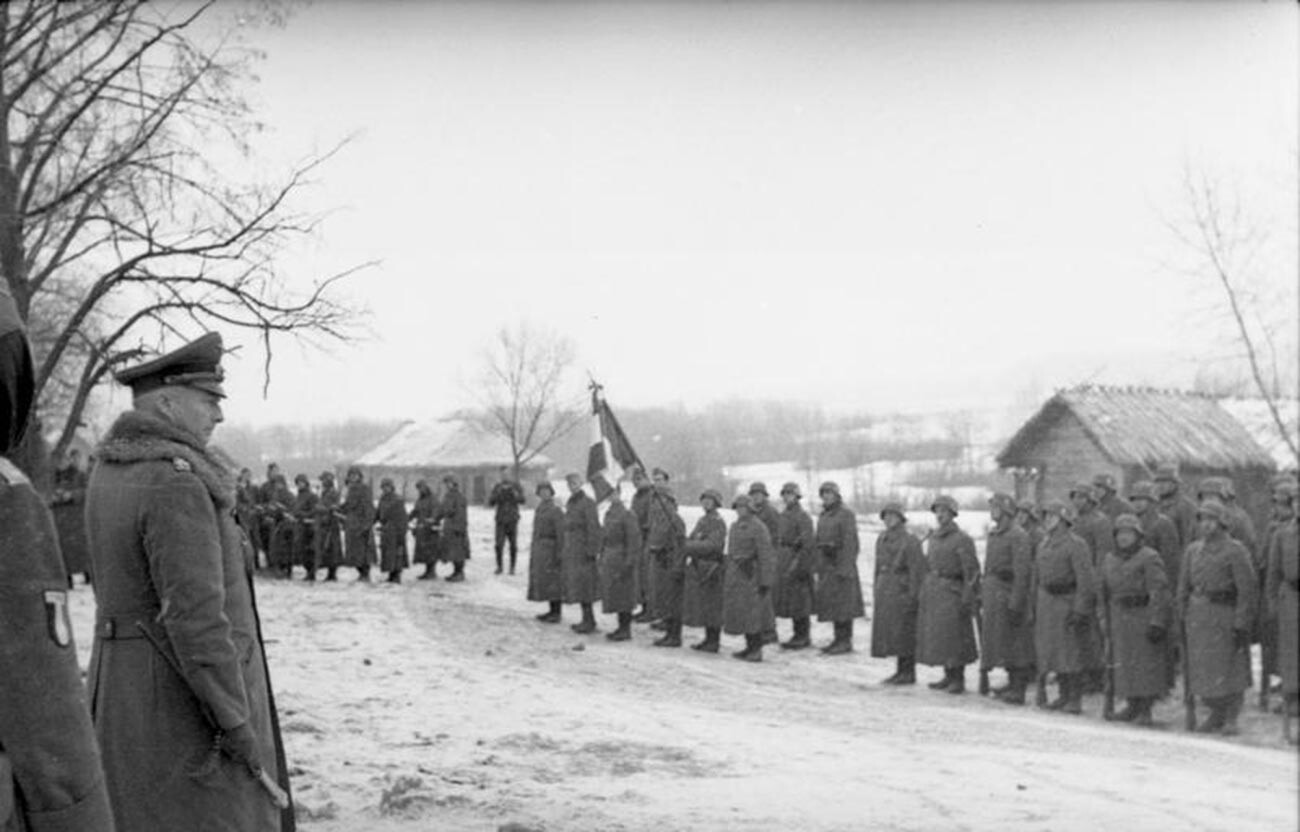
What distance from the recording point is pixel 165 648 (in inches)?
144

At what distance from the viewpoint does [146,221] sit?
332 inches

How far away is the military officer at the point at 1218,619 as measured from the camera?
9742mm

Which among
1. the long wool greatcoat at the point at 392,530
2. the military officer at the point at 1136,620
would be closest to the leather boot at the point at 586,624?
the long wool greatcoat at the point at 392,530

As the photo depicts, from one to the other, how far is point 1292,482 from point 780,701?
457 cm

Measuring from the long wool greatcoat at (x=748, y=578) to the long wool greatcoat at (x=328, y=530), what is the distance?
29.7 feet

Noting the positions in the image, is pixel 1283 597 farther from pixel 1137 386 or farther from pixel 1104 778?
pixel 1137 386

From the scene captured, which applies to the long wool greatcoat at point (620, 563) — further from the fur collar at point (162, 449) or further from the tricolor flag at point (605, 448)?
the fur collar at point (162, 449)

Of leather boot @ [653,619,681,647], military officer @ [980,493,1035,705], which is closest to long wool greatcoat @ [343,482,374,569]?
leather boot @ [653,619,681,647]

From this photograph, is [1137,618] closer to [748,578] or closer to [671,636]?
[748,578]

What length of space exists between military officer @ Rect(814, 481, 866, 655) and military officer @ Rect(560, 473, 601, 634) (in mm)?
2845

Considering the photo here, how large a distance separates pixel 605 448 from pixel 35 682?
14449 mm

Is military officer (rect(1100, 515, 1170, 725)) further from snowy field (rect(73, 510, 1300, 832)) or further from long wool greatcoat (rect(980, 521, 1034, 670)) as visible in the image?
long wool greatcoat (rect(980, 521, 1034, 670))

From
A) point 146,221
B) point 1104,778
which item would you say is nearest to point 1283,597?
point 1104,778

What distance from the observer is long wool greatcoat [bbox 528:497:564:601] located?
16562 mm
